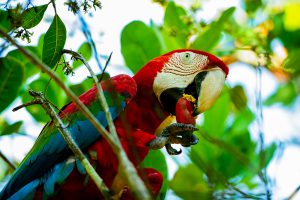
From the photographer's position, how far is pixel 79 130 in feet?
7.81

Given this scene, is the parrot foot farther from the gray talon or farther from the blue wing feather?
the blue wing feather

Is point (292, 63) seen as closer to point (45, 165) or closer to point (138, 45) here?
point (138, 45)

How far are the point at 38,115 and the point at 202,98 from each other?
92 centimetres

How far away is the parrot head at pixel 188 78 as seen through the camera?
266 cm

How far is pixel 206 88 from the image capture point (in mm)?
2668

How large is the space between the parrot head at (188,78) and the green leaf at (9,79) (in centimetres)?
56

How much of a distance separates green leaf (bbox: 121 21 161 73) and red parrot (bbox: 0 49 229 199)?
11.9 inches

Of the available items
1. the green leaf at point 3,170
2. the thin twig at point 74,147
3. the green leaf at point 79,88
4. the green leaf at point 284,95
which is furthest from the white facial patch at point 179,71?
the green leaf at point 284,95

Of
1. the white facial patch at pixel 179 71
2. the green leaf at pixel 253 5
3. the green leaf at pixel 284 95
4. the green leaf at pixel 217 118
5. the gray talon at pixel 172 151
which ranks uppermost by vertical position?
the white facial patch at pixel 179 71

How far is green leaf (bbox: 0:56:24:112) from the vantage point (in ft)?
8.80

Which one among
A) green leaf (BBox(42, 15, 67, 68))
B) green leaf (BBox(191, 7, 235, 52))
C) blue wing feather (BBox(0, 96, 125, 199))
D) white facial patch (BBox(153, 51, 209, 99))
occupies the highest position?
green leaf (BBox(42, 15, 67, 68))

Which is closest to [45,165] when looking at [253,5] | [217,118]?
[217,118]

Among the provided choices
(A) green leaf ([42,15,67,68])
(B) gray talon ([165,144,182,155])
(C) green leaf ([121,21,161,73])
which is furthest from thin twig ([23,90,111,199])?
(C) green leaf ([121,21,161,73])

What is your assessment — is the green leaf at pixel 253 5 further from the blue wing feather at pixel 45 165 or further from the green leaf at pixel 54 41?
the green leaf at pixel 54 41
